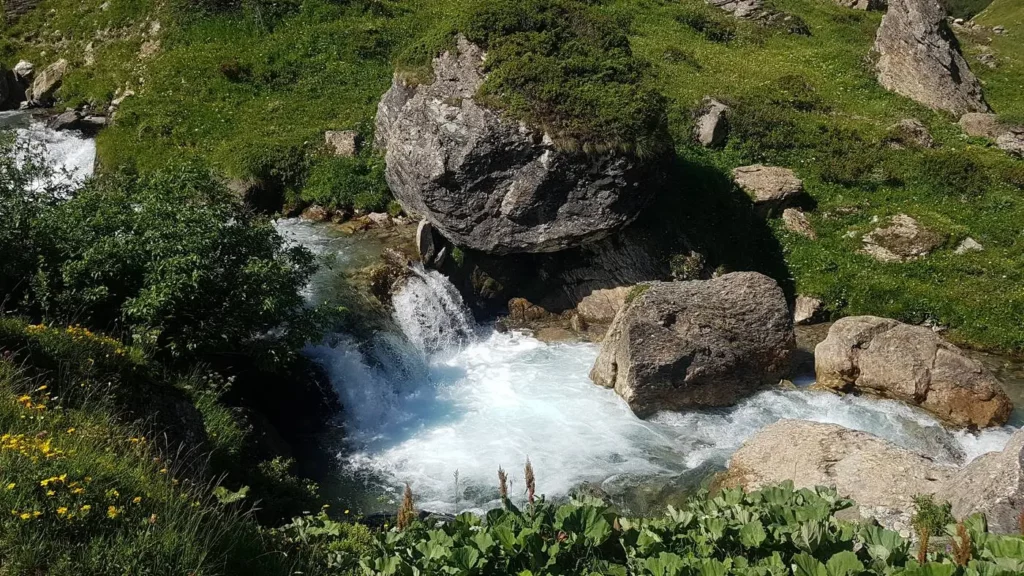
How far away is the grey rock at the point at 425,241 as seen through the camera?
20250mm

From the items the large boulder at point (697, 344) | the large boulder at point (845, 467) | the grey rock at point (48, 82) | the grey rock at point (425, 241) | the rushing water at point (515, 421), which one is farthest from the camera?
the grey rock at point (48, 82)

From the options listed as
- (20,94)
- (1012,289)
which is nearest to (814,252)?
(1012,289)

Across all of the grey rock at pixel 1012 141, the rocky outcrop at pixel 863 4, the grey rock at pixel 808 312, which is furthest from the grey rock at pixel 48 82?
the rocky outcrop at pixel 863 4

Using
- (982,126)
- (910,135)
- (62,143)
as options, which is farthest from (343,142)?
(982,126)

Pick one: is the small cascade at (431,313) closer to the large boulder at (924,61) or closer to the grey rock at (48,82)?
the grey rock at (48,82)

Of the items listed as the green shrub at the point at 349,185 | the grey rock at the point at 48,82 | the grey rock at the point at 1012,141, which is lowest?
the grey rock at the point at 1012,141

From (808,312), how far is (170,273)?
1715cm

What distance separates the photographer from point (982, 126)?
30250mm

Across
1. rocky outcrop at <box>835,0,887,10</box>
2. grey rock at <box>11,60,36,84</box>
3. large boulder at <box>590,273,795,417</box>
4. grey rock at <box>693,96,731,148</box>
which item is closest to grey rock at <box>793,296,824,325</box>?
large boulder at <box>590,273,795,417</box>

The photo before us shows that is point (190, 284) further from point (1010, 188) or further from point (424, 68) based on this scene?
point (1010, 188)

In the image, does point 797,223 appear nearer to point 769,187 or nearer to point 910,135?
point 769,187

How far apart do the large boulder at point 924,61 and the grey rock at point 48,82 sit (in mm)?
38909

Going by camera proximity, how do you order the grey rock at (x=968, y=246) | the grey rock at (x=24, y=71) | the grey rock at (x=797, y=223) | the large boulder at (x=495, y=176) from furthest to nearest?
the grey rock at (x=24, y=71)
the grey rock at (x=797, y=223)
the grey rock at (x=968, y=246)
the large boulder at (x=495, y=176)

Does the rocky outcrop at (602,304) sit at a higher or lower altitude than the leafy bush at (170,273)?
lower
